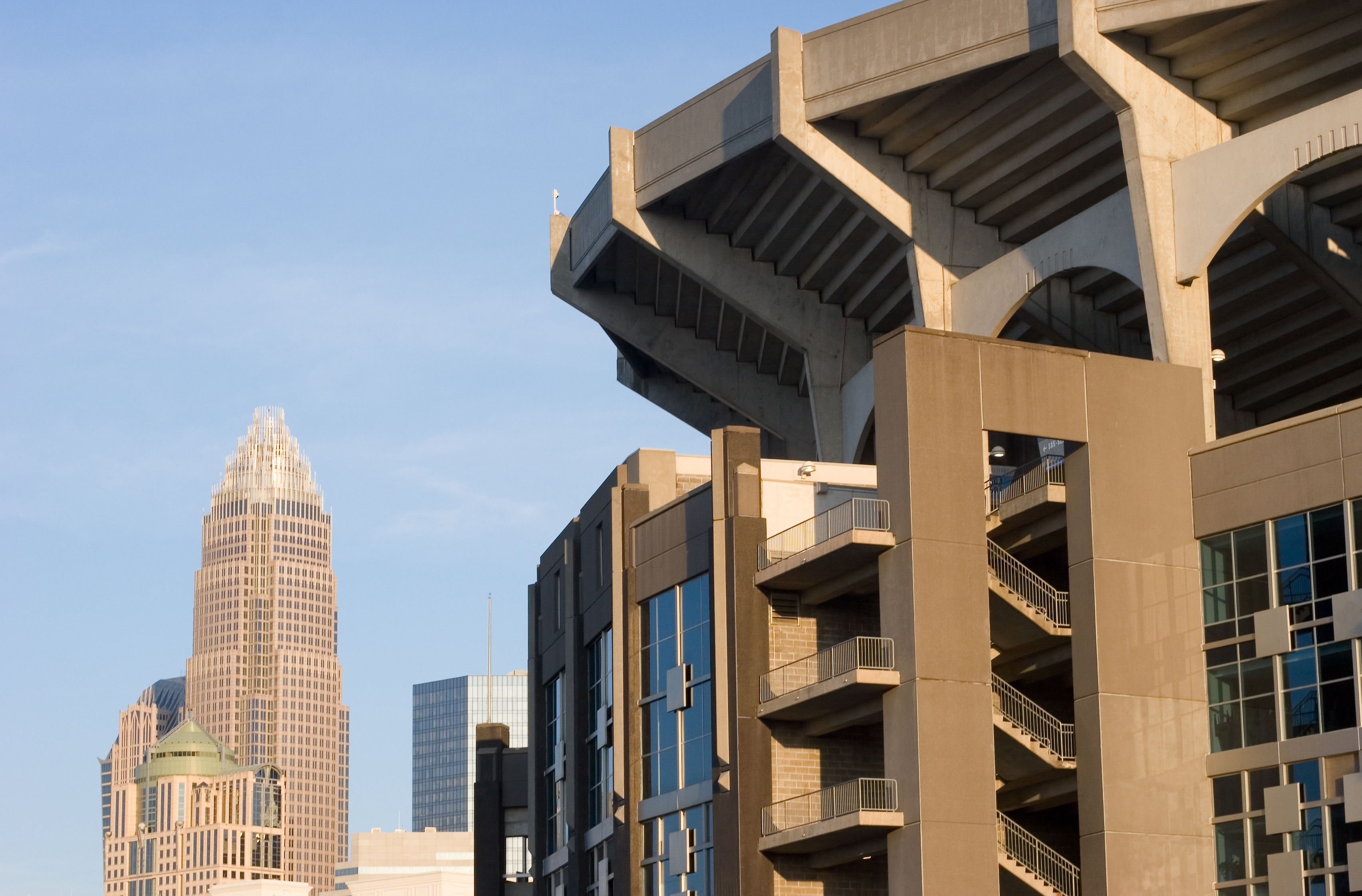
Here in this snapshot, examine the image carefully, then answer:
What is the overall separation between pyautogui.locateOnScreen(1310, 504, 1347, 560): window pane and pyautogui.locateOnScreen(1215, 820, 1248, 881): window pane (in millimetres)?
5956

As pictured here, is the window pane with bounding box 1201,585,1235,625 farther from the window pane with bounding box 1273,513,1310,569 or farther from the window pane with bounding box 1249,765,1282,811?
the window pane with bounding box 1249,765,1282,811

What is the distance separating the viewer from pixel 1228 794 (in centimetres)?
4588

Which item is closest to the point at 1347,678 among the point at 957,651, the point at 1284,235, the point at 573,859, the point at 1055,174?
the point at 957,651

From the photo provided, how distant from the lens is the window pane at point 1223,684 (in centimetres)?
4634

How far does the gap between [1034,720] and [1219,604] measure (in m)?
4.99

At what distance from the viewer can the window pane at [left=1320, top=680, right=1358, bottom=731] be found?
4338 centimetres

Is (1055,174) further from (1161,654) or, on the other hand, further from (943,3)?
(1161,654)

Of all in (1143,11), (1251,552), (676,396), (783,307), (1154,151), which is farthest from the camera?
(676,396)

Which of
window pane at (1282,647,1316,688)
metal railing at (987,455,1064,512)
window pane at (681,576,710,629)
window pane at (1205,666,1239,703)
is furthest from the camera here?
window pane at (681,576,710,629)

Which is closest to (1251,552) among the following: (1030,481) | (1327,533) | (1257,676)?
(1327,533)

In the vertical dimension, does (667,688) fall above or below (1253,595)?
below

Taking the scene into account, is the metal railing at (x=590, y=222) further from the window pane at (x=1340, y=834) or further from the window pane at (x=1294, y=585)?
the window pane at (x=1340, y=834)

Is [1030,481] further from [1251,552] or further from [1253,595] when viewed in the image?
[1253,595]

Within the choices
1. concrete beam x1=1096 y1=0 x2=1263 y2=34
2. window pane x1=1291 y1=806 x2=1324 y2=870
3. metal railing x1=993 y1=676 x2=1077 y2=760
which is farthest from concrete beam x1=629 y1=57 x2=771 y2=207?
window pane x1=1291 y1=806 x2=1324 y2=870
